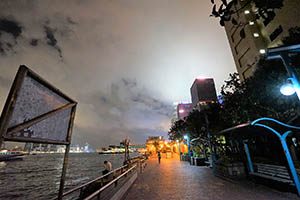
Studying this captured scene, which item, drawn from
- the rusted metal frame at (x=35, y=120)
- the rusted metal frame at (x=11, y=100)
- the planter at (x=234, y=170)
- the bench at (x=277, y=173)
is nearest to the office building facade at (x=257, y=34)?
the planter at (x=234, y=170)

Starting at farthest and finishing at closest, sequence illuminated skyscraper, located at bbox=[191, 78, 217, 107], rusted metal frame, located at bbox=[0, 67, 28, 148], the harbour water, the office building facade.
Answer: illuminated skyscraper, located at bbox=[191, 78, 217, 107] < the office building facade < the harbour water < rusted metal frame, located at bbox=[0, 67, 28, 148]

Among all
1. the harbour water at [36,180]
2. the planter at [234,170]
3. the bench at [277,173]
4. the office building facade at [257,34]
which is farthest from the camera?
the office building facade at [257,34]

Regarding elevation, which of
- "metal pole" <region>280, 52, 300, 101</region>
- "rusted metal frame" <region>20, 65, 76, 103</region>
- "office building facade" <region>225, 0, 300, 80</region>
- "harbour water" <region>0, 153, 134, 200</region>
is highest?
"office building facade" <region>225, 0, 300, 80</region>

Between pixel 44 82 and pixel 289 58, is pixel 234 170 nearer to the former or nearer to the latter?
pixel 289 58

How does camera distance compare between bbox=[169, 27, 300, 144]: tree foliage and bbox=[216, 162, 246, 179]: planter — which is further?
bbox=[169, 27, 300, 144]: tree foliage

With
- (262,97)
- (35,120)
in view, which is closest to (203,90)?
(262,97)

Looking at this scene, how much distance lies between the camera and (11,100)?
4.24ft

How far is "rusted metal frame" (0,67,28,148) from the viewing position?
46.3 inches

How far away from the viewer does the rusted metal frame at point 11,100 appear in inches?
46.3

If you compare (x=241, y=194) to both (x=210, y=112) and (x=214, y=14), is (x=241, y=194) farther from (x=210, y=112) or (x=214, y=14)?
(x=210, y=112)

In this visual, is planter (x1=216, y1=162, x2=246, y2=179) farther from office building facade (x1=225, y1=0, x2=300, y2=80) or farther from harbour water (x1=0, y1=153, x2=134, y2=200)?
harbour water (x1=0, y1=153, x2=134, y2=200)

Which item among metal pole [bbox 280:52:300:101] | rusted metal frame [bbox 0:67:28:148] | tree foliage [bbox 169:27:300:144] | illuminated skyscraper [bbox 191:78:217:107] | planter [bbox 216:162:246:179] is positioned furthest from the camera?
illuminated skyscraper [bbox 191:78:217:107]

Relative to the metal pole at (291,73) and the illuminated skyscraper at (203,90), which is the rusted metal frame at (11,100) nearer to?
the metal pole at (291,73)

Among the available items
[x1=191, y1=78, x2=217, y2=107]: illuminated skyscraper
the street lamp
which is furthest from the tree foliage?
[x1=191, y1=78, x2=217, y2=107]: illuminated skyscraper
